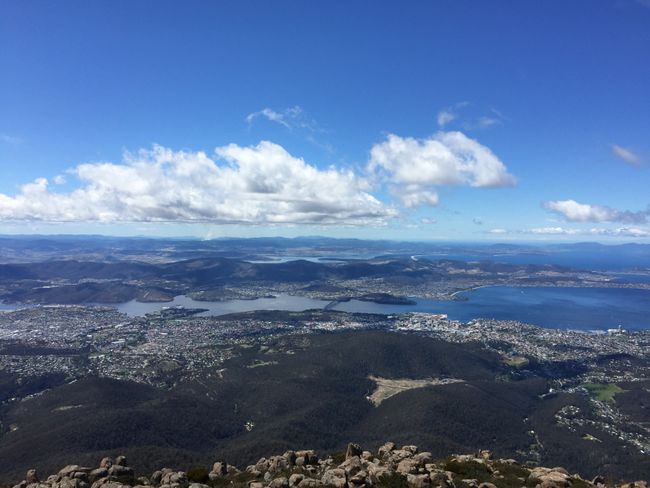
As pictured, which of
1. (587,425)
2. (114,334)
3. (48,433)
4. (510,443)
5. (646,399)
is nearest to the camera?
(48,433)

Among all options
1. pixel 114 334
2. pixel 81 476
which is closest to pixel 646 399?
pixel 81 476

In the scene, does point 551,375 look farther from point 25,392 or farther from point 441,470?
point 25,392

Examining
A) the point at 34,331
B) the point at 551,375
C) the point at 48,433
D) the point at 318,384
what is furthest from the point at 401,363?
the point at 34,331

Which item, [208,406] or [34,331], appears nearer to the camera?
[208,406]

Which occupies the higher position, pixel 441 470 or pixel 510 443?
pixel 441 470

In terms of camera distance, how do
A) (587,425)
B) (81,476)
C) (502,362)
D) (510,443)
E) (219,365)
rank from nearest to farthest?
1. (81,476)
2. (510,443)
3. (587,425)
4. (219,365)
5. (502,362)

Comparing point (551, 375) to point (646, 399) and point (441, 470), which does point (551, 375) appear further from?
point (441, 470)
